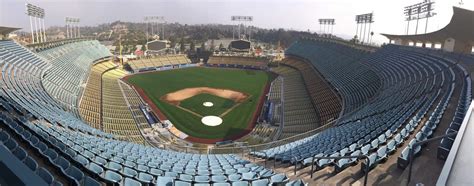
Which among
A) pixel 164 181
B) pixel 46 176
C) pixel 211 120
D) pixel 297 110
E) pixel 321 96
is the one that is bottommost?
pixel 211 120

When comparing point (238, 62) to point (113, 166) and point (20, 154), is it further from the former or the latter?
point (20, 154)

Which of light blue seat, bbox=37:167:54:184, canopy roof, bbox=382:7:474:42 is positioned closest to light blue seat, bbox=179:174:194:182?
light blue seat, bbox=37:167:54:184

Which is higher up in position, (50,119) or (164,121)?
(50,119)

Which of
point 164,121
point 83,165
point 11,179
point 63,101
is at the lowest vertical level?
point 164,121

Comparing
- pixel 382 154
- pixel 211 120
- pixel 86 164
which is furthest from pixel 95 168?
pixel 211 120

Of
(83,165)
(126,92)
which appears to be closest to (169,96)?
(126,92)

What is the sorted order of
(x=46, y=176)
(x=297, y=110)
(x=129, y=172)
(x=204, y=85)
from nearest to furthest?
(x=46, y=176)
(x=129, y=172)
(x=297, y=110)
(x=204, y=85)

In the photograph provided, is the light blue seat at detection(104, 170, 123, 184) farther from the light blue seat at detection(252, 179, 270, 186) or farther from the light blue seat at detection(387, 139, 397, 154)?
the light blue seat at detection(387, 139, 397, 154)

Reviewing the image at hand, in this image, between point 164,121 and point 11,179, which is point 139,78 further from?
point 11,179
